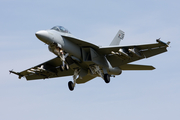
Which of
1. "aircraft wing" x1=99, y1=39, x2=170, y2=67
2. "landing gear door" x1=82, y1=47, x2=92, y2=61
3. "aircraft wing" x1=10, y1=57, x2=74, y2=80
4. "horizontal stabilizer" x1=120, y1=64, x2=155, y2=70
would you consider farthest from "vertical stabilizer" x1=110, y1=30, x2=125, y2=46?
"aircraft wing" x1=10, y1=57, x2=74, y2=80

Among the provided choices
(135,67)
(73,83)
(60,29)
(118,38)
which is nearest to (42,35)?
(60,29)

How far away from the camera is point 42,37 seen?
25.1 m

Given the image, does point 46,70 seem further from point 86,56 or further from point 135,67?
point 135,67

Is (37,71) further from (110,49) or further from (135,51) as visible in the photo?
(135,51)

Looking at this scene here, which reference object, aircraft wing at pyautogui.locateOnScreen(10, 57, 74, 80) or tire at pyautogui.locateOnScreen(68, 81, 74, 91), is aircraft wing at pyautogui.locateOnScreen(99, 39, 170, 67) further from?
aircraft wing at pyautogui.locateOnScreen(10, 57, 74, 80)

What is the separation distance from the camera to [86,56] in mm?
28078

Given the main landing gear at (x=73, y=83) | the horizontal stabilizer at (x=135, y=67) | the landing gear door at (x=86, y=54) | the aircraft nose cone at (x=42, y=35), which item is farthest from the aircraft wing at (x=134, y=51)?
the aircraft nose cone at (x=42, y=35)

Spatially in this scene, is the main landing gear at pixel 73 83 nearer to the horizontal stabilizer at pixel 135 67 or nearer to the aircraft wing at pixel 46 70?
the aircraft wing at pixel 46 70

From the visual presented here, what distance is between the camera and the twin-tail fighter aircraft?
26.0m

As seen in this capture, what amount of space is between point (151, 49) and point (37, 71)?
31.8 feet

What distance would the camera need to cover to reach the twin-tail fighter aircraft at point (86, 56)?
26.0 metres

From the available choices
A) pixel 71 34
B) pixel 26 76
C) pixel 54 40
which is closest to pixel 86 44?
pixel 71 34

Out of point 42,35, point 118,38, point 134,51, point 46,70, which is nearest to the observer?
point 42,35

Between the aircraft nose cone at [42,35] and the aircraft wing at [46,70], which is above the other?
the aircraft nose cone at [42,35]
